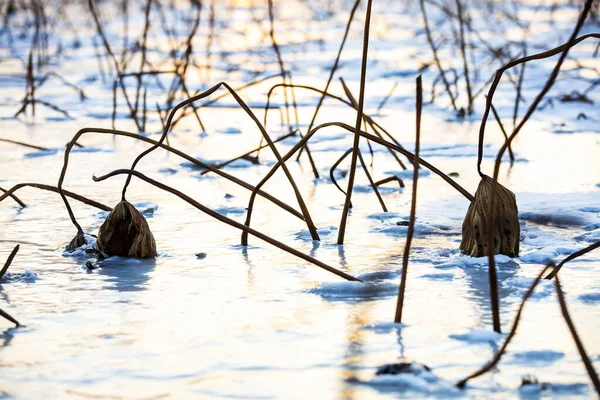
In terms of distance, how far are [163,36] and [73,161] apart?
17.5 ft

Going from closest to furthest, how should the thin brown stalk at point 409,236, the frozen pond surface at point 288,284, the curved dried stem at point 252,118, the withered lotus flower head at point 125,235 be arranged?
the frozen pond surface at point 288,284 < the thin brown stalk at point 409,236 < the curved dried stem at point 252,118 < the withered lotus flower head at point 125,235

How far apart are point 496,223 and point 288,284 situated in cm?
46

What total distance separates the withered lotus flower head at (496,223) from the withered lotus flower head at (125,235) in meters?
0.67

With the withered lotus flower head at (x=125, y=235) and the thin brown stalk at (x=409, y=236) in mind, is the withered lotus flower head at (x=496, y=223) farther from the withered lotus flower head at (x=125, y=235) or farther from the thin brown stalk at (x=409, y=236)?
the withered lotus flower head at (x=125, y=235)

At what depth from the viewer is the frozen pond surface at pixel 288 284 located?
129cm

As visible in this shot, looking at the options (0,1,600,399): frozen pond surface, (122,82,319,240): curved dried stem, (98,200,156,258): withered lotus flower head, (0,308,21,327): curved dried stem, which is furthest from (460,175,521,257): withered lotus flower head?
(0,308,21,327): curved dried stem

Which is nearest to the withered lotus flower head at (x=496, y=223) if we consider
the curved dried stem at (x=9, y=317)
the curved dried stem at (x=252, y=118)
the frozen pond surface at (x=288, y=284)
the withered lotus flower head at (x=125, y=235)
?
the frozen pond surface at (x=288, y=284)

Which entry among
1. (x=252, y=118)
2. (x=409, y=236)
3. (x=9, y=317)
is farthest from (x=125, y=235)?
(x=409, y=236)

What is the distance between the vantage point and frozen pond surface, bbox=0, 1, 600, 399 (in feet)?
4.22

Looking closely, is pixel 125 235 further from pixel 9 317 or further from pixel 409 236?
pixel 409 236

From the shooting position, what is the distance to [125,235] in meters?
1.94

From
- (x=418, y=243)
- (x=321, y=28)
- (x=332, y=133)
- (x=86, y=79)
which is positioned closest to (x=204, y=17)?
(x=321, y=28)

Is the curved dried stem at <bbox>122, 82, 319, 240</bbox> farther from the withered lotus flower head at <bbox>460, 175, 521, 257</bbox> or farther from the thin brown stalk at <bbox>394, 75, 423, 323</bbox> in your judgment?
the thin brown stalk at <bbox>394, 75, 423, 323</bbox>

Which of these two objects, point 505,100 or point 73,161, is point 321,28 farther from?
point 73,161
